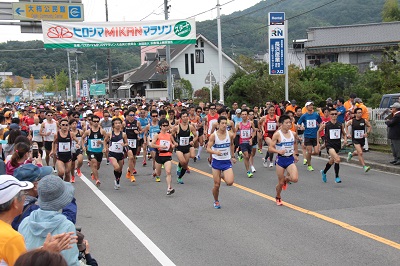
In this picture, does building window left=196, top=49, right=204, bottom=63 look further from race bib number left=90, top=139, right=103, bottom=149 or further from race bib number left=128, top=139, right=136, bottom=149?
race bib number left=90, top=139, right=103, bottom=149

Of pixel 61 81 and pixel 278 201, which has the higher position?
pixel 61 81

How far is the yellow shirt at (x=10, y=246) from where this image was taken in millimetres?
3426

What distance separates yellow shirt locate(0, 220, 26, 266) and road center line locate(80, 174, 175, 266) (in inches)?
149

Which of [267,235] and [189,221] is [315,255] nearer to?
[267,235]

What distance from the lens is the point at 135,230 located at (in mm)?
8977

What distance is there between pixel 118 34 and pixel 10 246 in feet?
77.0

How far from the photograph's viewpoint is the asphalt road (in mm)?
7266

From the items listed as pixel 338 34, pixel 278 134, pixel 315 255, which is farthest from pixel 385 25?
pixel 315 255

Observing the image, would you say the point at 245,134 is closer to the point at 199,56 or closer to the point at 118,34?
the point at 118,34

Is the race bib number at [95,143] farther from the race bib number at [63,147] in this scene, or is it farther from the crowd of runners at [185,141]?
the race bib number at [63,147]

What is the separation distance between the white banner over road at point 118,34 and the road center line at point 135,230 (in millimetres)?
13587

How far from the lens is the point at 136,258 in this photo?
7348 mm

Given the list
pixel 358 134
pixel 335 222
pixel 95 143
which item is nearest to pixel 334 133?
pixel 358 134

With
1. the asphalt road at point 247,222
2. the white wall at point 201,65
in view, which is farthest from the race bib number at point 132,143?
the white wall at point 201,65
